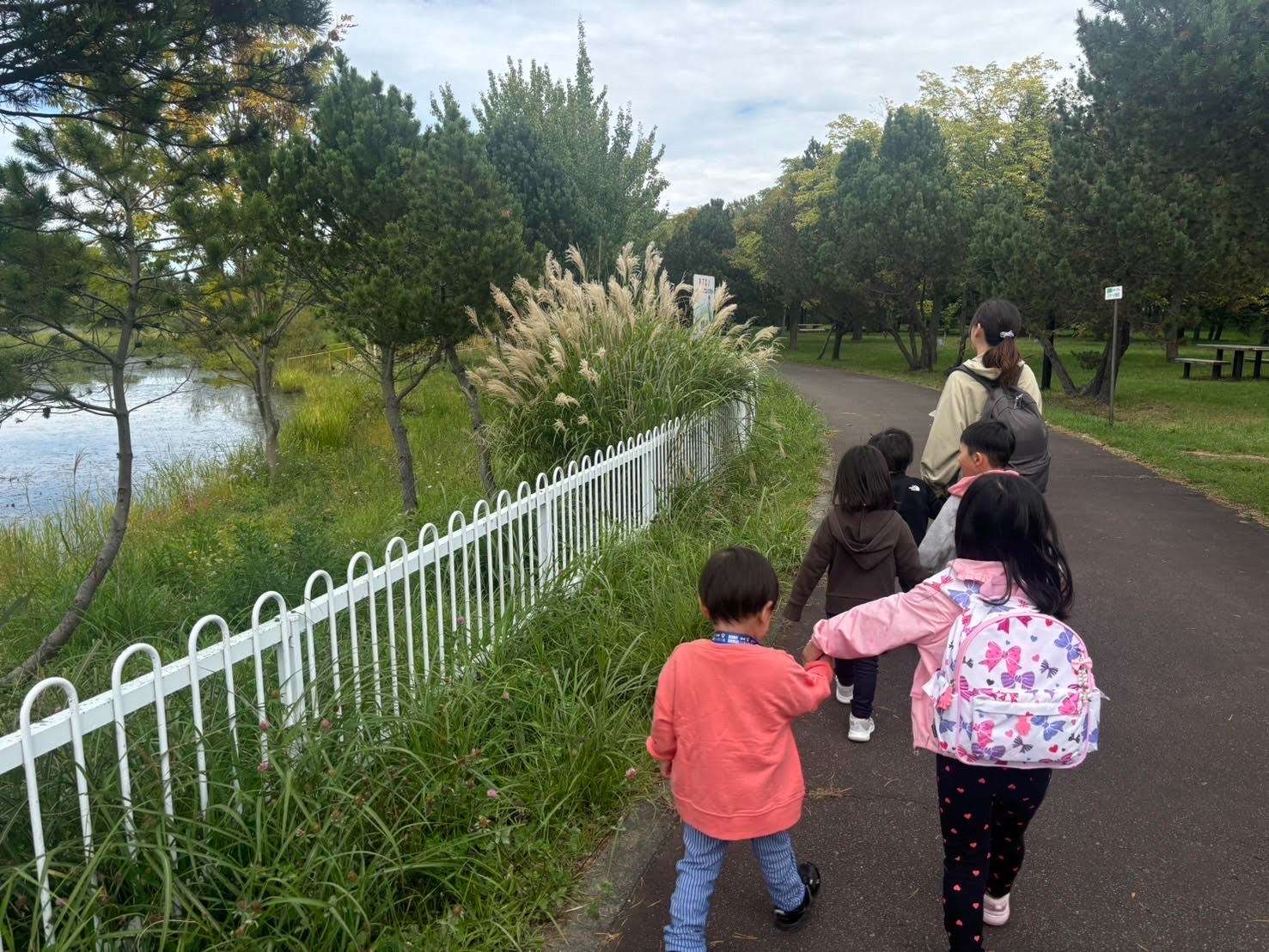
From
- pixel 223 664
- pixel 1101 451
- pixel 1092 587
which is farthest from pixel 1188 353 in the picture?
pixel 223 664

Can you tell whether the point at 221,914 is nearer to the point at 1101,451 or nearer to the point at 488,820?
the point at 488,820

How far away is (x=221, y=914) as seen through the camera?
2275mm

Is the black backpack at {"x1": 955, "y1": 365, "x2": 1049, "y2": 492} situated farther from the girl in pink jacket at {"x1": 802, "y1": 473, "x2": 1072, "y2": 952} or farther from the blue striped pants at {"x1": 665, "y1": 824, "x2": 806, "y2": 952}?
the blue striped pants at {"x1": 665, "y1": 824, "x2": 806, "y2": 952}

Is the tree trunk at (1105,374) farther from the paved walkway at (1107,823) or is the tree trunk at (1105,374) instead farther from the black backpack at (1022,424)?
the black backpack at (1022,424)

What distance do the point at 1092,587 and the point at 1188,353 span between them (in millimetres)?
27561

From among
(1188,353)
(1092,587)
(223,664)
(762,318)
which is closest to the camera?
(223,664)

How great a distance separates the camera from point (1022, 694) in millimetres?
2244

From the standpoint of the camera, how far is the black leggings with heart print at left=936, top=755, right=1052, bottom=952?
2.37 meters

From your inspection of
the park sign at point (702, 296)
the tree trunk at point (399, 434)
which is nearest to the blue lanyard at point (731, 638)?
the tree trunk at point (399, 434)

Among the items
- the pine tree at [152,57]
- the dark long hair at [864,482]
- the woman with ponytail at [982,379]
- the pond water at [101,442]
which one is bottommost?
the pond water at [101,442]

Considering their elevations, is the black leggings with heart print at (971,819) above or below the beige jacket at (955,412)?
below

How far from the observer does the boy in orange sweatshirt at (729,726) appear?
2381mm

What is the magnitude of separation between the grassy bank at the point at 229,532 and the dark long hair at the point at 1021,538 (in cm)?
284

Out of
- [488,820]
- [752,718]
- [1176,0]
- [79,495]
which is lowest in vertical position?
[79,495]
